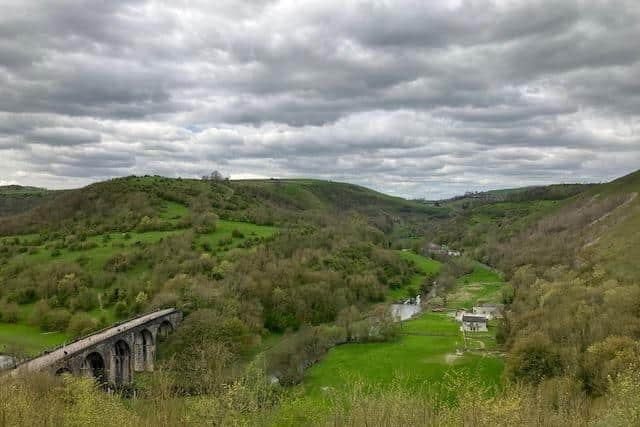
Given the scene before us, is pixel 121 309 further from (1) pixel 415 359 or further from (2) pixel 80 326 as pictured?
(1) pixel 415 359

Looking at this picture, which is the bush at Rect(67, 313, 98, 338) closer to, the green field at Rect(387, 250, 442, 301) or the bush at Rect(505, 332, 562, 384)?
the bush at Rect(505, 332, 562, 384)

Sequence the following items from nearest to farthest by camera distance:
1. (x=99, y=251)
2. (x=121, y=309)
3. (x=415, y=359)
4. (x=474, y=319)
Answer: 1. (x=415, y=359)
2. (x=121, y=309)
3. (x=474, y=319)
4. (x=99, y=251)

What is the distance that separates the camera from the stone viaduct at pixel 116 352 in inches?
1981

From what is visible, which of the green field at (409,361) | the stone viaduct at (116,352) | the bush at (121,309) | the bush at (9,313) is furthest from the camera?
the bush at (121,309)

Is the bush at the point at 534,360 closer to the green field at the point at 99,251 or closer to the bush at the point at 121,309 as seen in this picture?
the green field at the point at 99,251

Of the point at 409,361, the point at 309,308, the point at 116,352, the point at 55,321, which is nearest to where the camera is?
the point at 116,352

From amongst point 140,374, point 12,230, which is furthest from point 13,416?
point 12,230

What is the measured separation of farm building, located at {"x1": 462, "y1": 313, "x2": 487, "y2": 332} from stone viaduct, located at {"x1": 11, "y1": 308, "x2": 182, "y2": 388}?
49.1m

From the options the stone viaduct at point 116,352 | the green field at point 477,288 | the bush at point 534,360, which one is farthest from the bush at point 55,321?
the green field at point 477,288

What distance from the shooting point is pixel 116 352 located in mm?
63375

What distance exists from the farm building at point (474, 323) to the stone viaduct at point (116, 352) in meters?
49.1

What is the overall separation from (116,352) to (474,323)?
190 feet

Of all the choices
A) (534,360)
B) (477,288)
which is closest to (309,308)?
(477,288)

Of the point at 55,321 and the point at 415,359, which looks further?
Result: the point at 55,321
